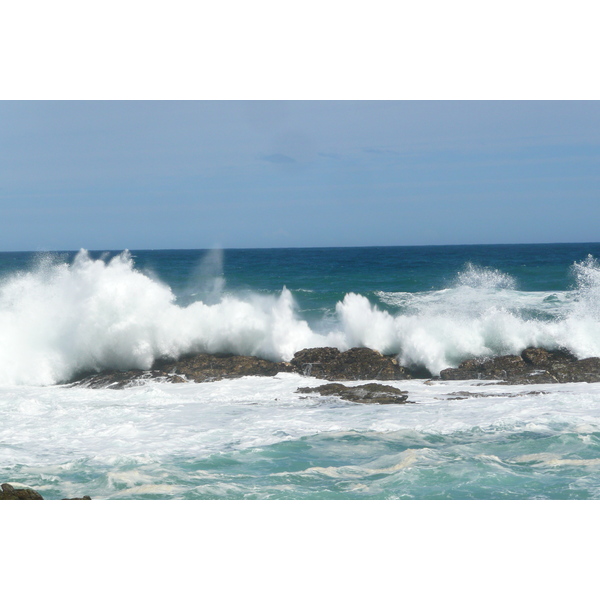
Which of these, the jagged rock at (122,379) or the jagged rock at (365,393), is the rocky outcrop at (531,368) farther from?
the jagged rock at (122,379)

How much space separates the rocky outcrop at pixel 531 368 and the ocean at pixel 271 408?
331mm

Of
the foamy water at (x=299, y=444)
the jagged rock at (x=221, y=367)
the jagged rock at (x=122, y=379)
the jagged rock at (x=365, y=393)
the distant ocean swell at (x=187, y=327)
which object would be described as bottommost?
the foamy water at (x=299, y=444)

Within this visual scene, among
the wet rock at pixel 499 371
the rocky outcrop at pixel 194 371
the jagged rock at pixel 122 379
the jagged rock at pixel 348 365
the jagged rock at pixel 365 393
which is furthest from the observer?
the jagged rock at pixel 348 365

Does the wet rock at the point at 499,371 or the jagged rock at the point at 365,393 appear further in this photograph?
the wet rock at the point at 499,371

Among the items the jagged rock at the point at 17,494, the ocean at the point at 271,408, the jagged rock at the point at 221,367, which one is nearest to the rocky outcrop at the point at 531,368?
the ocean at the point at 271,408

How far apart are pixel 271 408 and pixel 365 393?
1.23m

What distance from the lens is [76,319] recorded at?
1066 cm

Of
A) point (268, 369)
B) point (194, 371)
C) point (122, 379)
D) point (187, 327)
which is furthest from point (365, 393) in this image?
point (187, 327)

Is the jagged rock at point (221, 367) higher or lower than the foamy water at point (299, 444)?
higher

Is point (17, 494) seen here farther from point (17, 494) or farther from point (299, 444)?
point (299, 444)

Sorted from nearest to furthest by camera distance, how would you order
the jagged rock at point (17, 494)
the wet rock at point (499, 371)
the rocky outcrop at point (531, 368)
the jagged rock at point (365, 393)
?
the jagged rock at point (17, 494) → the jagged rock at point (365, 393) → the rocky outcrop at point (531, 368) → the wet rock at point (499, 371)

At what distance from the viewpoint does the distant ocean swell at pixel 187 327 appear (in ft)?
33.2

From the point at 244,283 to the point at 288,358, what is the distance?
11.3 meters

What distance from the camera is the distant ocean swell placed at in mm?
10125
